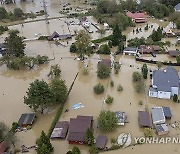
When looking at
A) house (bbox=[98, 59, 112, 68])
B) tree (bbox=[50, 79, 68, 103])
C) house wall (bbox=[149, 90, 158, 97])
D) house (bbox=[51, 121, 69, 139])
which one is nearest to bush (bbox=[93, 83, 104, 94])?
tree (bbox=[50, 79, 68, 103])

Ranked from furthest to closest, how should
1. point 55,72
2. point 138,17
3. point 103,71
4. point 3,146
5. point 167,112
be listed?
point 138,17 < point 55,72 < point 103,71 < point 167,112 < point 3,146

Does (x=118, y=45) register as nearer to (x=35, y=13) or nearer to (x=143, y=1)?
(x=143, y=1)

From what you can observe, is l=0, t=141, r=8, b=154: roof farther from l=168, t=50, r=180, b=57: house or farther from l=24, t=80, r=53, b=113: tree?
l=168, t=50, r=180, b=57: house

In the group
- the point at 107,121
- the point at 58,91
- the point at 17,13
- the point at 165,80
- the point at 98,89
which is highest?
the point at 17,13

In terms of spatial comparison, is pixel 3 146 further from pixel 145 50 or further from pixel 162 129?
pixel 145 50

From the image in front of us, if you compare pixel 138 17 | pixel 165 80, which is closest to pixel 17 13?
pixel 138 17
